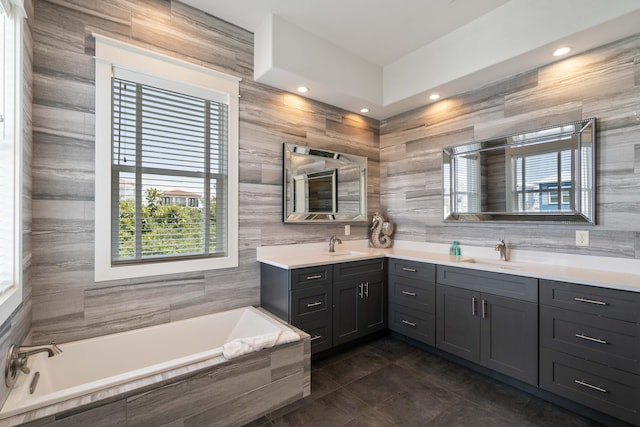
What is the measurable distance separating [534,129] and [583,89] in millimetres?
399

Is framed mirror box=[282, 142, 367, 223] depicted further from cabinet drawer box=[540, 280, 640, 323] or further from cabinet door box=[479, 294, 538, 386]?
cabinet drawer box=[540, 280, 640, 323]

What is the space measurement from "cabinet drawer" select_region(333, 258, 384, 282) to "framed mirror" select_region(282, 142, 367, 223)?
65 cm

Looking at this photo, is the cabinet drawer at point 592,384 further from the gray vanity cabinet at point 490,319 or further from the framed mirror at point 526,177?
the framed mirror at point 526,177

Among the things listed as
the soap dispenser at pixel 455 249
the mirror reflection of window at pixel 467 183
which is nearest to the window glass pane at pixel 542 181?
the mirror reflection of window at pixel 467 183

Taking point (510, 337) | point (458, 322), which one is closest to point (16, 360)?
point (458, 322)

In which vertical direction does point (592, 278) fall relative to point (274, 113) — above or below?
below

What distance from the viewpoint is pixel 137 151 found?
Answer: 222 centimetres

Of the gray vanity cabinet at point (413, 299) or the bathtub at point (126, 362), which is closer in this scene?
the bathtub at point (126, 362)

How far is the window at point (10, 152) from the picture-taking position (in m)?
1.42

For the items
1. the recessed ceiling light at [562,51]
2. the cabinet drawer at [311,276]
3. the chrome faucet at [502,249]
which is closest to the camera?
the recessed ceiling light at [562,51]

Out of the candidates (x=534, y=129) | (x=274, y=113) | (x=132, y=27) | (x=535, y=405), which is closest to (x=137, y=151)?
(x=132, y=27)

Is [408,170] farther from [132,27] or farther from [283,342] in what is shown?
[132,27]

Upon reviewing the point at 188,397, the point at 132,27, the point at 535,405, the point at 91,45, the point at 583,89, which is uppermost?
the point at 132,27

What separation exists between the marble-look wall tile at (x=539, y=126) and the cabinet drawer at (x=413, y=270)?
56 centimetres
